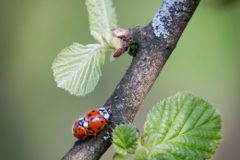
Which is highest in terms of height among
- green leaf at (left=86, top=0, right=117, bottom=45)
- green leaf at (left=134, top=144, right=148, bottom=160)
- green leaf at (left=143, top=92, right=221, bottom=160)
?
green leaf at (left=86, top=0, right=117, bottom=45)

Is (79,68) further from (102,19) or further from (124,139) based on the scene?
(124,139)

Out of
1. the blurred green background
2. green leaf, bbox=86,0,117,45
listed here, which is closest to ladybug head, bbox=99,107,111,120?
green leaf, bbox=86,0,117,45

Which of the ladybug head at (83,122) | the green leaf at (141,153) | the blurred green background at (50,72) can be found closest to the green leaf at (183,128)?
the green leaf at (141,153)

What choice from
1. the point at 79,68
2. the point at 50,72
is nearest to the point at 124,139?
the point at 79,68

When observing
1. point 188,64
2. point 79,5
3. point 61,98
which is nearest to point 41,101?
point 61,98

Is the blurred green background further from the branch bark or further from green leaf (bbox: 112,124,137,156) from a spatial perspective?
green leaf (bbox: 112,124,137,156)

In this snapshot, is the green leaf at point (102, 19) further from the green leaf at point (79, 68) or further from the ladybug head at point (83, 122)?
A: the ladybug head at point (83, 122)
